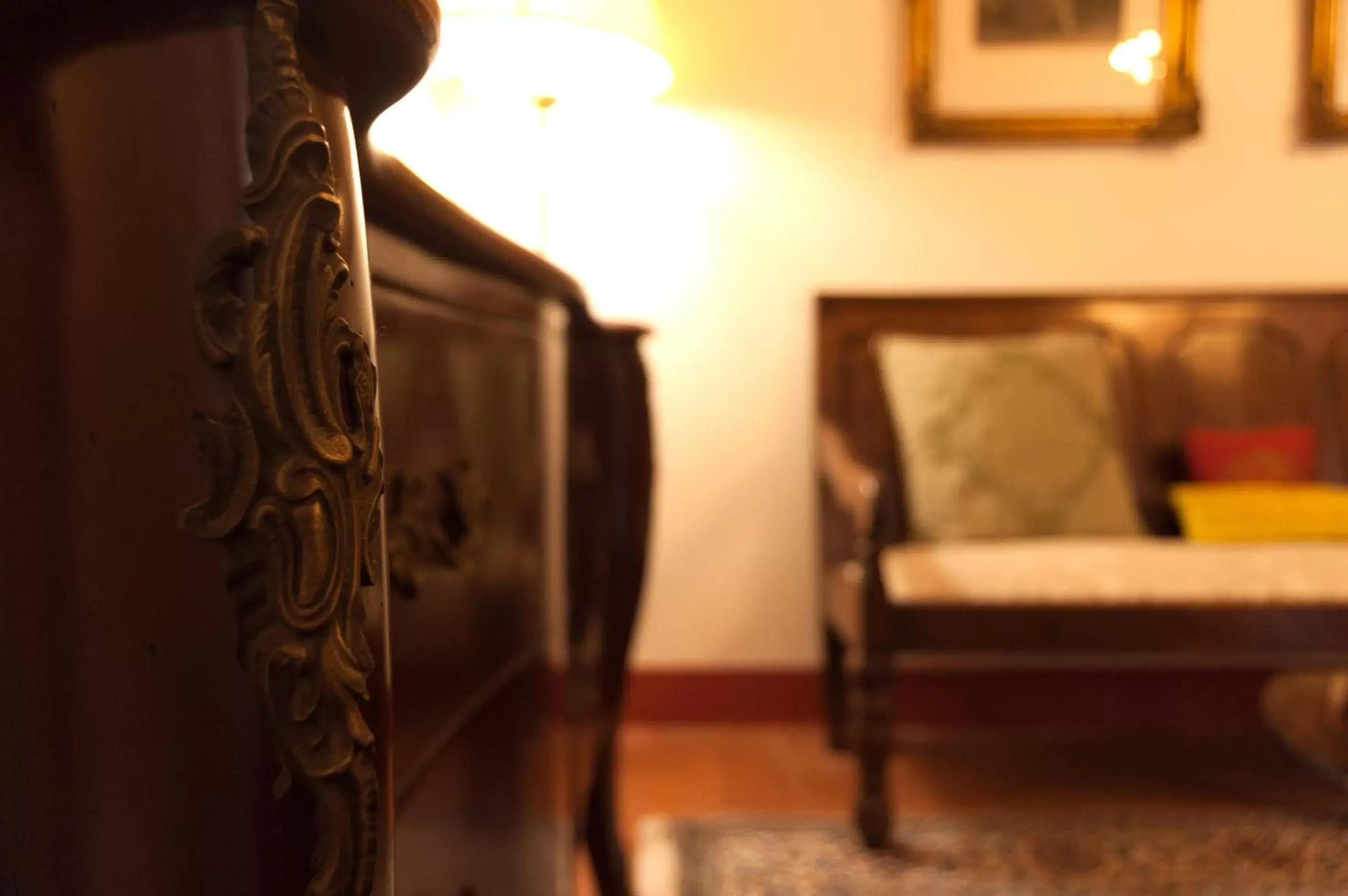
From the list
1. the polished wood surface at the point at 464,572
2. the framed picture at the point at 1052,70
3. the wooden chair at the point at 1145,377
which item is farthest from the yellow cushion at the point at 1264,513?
the polished wood surface at the point at 464,572

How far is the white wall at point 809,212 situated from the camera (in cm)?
226

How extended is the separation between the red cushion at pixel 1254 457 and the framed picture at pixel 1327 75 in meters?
0.63

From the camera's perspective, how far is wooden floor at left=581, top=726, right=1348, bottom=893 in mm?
1854

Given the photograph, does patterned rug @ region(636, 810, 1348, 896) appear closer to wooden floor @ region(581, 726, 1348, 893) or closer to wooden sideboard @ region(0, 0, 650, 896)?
wooden floor @ region(581, 726, 1348, 893)

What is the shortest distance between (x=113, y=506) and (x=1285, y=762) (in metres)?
2.27

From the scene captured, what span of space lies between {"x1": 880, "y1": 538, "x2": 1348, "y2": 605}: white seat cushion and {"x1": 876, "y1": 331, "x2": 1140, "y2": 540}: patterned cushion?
8.1 inches

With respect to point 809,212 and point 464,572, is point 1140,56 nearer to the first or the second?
point 809,212

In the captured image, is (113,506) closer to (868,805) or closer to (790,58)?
(868,805)

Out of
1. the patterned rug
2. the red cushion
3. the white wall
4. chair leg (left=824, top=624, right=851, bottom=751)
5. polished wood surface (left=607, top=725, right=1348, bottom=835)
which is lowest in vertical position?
polished wood surface (left=607, top=725, right=1348, bottom=835)

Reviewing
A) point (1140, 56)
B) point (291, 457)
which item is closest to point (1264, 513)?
point (1140, 56)

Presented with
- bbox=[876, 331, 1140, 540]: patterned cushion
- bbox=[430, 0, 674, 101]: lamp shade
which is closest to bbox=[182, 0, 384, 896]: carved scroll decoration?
bbox=[430, 0, 674, 101]: lamp shade

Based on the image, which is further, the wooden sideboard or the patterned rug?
the patterned rug

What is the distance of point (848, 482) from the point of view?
1.73m

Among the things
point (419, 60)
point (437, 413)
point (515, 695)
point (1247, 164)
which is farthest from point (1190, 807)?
point (419, 60)
